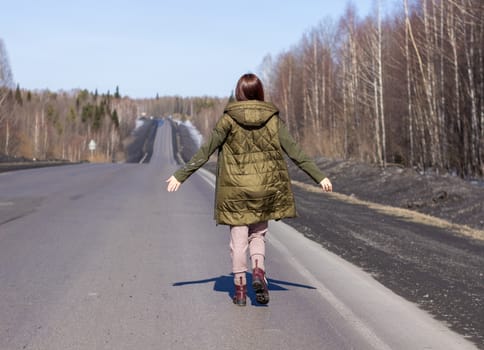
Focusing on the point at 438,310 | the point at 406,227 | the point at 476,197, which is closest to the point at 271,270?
the point at 438,310

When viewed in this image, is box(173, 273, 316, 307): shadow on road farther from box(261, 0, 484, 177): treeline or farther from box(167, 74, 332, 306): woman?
box(261, 0, 484, 177): treeline

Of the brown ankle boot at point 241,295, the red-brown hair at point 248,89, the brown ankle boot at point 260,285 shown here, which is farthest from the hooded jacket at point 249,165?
the brown ankle boot at point 241,295

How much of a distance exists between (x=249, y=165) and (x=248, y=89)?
668 millimetres

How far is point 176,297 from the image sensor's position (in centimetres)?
658

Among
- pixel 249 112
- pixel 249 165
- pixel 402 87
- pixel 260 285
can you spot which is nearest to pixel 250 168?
pixel 249 165

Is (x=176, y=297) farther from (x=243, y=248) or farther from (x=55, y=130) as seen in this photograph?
(x=55, y=130)

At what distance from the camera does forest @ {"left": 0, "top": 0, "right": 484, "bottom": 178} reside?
29.4 m

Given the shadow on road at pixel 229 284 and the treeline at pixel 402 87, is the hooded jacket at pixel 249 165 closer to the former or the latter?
the shadow on road at pixel 229 284

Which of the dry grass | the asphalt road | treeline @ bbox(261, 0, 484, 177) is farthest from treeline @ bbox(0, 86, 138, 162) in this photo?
the asphalt road

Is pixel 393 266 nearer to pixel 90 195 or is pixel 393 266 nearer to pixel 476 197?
Result: pixel 476 197

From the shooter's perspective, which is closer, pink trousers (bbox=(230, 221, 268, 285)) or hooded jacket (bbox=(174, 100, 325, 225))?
hooded jacket (bbox=(174, 100, 325, 225))

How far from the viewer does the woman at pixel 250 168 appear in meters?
6.02

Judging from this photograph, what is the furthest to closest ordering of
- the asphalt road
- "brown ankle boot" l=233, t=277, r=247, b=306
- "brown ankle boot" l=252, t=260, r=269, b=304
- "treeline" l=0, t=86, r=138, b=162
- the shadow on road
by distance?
"treeline" l=0, t=86, r=138, b=162 < the shadow on road < "brown ankle boot" l=233, t=277, r=247, b=306 < "brown ankle boot" l=252, t=260, r=269, b=304 < the asphalt road

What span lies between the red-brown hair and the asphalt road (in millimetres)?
1865
